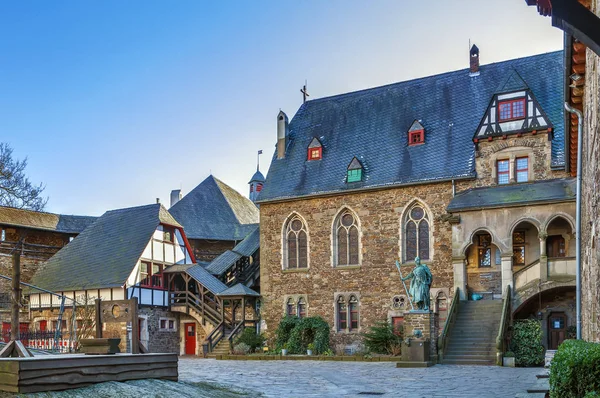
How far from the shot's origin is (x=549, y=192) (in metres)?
23.1

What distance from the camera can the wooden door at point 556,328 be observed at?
23.1 metres

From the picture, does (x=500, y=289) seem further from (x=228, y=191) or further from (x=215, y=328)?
(x=228, y=191)

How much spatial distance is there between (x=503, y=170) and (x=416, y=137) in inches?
171

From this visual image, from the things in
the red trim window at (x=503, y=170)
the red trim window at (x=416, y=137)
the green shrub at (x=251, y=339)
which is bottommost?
the green shrub at (x=251, y=339)

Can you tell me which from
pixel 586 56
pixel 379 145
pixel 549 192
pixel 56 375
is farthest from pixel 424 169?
pixel 56 375

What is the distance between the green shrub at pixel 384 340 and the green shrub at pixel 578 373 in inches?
708

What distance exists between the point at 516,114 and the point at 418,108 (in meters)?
5.12

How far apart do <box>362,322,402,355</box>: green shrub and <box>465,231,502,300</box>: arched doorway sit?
3010 millimetres

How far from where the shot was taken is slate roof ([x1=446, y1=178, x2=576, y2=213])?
74.8ft

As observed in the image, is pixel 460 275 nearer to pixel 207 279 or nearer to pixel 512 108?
pixel 512 108

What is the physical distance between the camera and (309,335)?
2783 centimetres

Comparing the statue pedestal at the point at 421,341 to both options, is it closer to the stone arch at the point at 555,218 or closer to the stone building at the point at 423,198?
the stone building at the point at 423,198

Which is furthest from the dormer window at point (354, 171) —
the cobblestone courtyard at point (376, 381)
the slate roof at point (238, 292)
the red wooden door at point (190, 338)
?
the red wooden door at point (190, 338)

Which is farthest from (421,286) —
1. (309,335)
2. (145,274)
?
(145,274)
